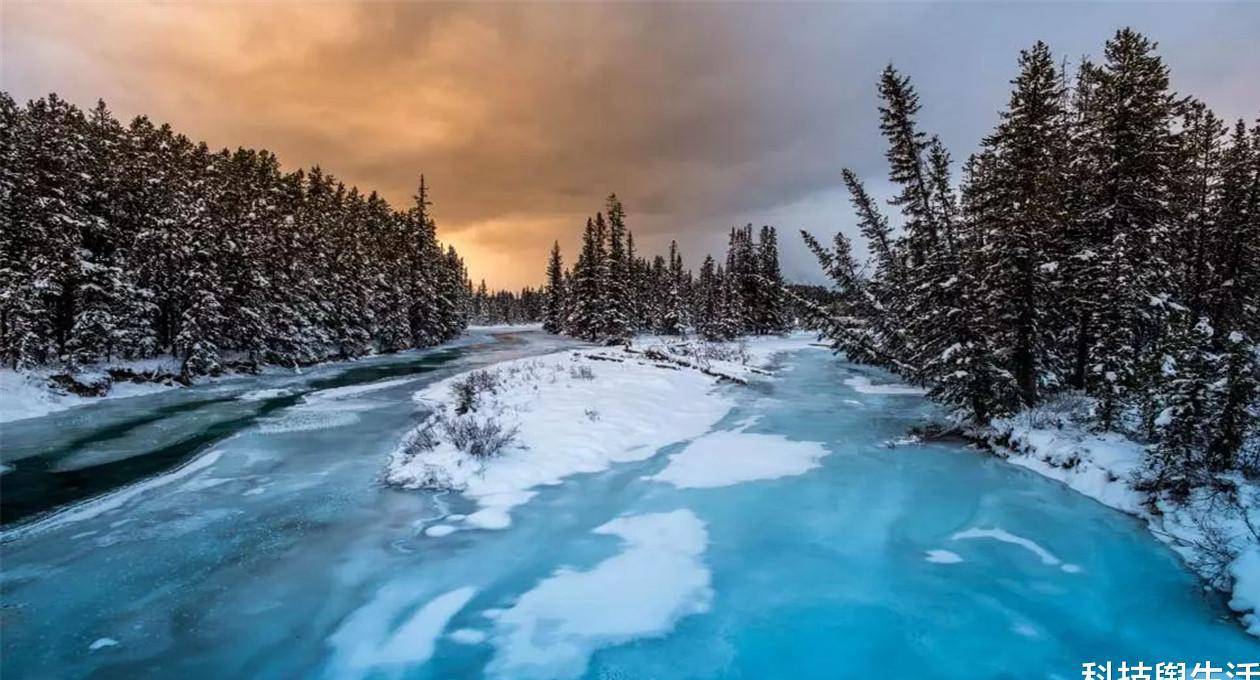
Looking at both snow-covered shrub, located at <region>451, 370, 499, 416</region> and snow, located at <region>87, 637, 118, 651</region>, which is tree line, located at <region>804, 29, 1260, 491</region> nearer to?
snow-covered shrub, located at <region>451, 370, 499, 416</region>

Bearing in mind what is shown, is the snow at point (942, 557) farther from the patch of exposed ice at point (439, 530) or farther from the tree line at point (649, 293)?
the tree line at point (649, 293)

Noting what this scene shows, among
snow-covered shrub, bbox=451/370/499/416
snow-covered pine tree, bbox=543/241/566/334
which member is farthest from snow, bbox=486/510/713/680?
snow-covered pine tree, bbox=543/241/566/334

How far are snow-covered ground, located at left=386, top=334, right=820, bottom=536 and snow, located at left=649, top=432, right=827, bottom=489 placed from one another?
79 mm

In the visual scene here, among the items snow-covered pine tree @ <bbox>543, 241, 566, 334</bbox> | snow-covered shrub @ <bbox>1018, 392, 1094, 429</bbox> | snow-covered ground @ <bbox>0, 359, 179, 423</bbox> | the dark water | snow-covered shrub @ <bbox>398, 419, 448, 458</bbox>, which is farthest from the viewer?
snow-covered pine tree @ <bbox>543, 241, 566, 334</bbox>

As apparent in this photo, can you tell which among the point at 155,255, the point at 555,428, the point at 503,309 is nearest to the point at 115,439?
the point at 555,428

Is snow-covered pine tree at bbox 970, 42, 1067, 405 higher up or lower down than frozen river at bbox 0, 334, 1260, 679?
higher up

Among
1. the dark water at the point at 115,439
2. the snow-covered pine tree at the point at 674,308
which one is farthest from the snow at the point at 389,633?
the snow-covered pine tree at the point at 674,308

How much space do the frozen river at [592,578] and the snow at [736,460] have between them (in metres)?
0.39

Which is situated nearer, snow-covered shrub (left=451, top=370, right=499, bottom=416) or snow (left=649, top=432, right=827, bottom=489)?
snow (left=649, top=432, right=827, bottom=489)

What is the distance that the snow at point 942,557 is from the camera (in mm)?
8109

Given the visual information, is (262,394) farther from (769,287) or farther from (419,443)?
(769,287)

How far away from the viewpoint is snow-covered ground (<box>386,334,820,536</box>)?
449 inches

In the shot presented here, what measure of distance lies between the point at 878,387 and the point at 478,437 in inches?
810

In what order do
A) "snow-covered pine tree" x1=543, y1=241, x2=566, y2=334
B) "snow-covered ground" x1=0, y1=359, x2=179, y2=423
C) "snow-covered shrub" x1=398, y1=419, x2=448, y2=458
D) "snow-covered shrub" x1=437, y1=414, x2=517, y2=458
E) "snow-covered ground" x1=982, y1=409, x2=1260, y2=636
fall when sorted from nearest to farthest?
"snow-covered ground" x1=982, y1=409, x2=1260, y2=636 → "snow-covered shrub" x1=437, y1=414, x2=517, y2=458 → "snow-covered shrub" x1=398, y1=419, x2=448, y2=458 → "snow-covered ground" x1=0, y1=359, x2=179, y2=423 → "snow-covered pine tree" x1=543, y1=241, x2=566, y2=334
